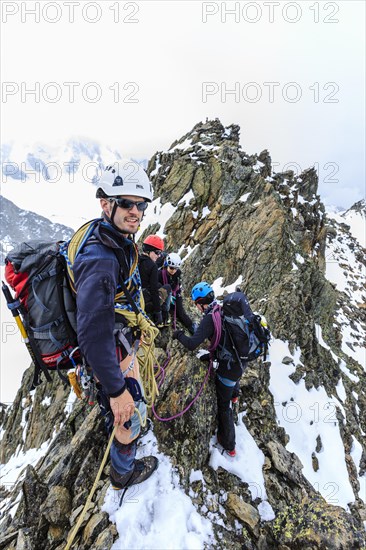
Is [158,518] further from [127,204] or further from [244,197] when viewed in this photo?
[244,197]

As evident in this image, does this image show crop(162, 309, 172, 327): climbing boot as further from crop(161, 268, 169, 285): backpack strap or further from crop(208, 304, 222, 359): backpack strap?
crop(208, 304, 222, 359): backpack strap

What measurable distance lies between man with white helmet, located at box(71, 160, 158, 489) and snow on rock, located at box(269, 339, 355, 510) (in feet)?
26.1

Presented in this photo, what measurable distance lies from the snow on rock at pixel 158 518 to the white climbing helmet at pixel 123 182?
410 cm

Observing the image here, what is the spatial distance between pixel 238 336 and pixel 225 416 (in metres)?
1.69

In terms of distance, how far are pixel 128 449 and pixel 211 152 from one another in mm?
27787

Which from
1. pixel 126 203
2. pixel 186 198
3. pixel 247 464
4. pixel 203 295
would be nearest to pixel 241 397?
pixel 247 464

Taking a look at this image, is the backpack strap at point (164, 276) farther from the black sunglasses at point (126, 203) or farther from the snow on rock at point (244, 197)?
the snow on rock at point (244, 197)

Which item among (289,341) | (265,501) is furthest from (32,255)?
(289,341)

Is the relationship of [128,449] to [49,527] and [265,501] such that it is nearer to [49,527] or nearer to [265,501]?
[49,527]

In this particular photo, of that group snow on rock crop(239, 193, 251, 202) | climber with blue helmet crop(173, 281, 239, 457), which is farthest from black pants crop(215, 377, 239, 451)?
snow on rock crop(239, 193, 251, 202)

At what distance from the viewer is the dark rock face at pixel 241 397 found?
4367 millimetres

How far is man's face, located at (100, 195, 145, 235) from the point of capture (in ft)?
11.2

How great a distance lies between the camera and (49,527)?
420 centimetres

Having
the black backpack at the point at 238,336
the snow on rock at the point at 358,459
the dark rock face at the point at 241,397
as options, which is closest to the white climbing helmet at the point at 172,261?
the dark rock face at the point at 241,397
